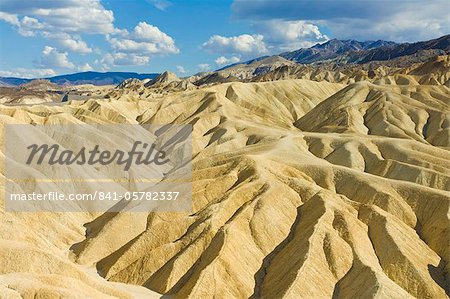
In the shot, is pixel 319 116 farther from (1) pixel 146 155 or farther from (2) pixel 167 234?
(2) pixel 167 234

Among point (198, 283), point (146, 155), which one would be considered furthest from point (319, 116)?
point (198, 283)
